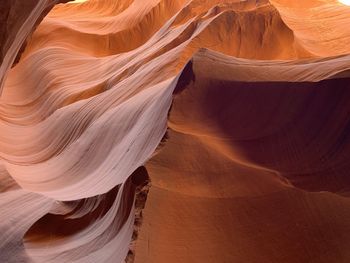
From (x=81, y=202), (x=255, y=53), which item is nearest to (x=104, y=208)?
(x=81, y=202)

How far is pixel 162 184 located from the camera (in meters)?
1.46

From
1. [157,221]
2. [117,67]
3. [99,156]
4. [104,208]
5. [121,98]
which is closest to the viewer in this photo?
[157,221]

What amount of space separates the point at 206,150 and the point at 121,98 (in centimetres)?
92

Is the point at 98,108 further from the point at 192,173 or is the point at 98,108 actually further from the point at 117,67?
the point at 192,173

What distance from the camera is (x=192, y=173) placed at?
1503mm

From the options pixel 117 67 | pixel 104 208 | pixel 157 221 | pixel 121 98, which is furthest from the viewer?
pixel 117 67

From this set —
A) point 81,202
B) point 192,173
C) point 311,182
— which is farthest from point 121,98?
point 311,182

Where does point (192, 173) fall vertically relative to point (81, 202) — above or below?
above

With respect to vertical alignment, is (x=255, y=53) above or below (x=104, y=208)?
above

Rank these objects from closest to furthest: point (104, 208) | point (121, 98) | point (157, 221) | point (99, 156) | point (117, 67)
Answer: point (157, 221), point (104, 208), point (99, 156), point (121, 98), point (117, 67)

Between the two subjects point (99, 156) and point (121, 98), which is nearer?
point (99, 156)

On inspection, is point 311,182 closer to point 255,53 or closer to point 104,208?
point 104,208

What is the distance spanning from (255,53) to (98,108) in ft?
2.39

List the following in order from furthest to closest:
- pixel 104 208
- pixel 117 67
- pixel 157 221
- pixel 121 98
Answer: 1. pixel 117 67
2. pixel 121 98
3. pixel 104 208
4. pixel 157 221
